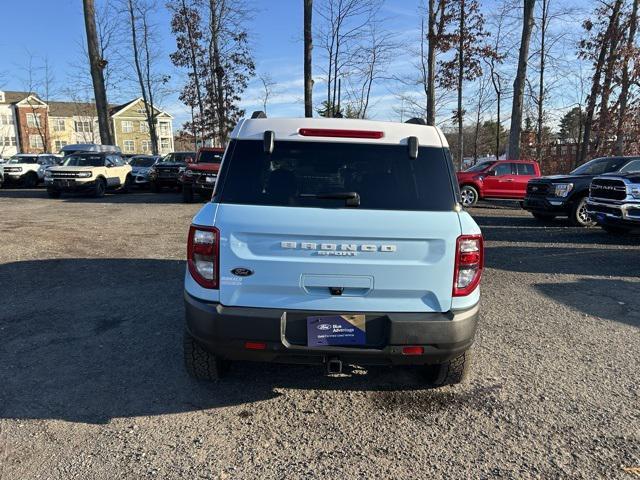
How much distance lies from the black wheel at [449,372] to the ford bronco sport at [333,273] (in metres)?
0.45

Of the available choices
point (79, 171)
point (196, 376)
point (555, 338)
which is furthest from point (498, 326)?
point (79, 171)

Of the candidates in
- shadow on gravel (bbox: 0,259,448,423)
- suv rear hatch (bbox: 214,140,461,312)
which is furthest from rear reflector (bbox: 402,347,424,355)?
shadow on gravel (bbox: 0,259,448,423)

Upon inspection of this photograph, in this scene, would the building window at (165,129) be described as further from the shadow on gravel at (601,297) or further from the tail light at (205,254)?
the tail light at (205,254)

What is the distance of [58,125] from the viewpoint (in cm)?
7344

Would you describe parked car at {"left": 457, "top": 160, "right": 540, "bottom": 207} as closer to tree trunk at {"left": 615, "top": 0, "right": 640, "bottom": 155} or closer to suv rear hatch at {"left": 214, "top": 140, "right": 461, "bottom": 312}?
tree trunk at {"left": 615, "top": 0, "right": 640, "bottom": 155}

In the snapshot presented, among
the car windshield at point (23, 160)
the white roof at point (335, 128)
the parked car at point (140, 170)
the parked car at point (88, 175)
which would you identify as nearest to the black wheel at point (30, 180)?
the car windshield at point (23, 160)

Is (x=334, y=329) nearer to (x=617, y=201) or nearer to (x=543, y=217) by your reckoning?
(x=617, y=201)

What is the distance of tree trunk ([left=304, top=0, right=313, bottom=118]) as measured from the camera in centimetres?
2067

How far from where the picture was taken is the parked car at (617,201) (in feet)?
30.0

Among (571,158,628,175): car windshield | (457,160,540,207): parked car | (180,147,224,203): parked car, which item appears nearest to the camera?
(571,158,628,175): car windshield

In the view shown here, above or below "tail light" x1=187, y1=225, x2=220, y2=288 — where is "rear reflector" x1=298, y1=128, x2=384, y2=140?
above

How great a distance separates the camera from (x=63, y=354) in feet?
13.5

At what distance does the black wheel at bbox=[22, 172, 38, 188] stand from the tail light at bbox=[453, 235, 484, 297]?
26162 millimetres

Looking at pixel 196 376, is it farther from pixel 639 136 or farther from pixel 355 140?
pixel 639 136
